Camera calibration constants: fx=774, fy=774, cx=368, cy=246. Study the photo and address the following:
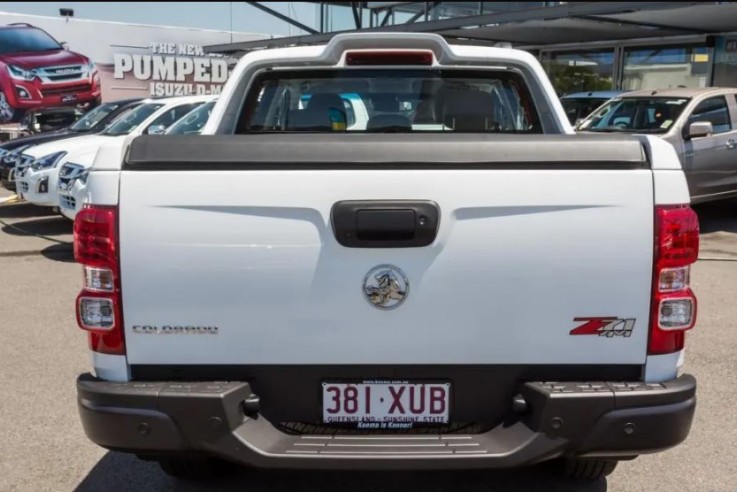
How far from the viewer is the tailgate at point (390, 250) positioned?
2.47 metres

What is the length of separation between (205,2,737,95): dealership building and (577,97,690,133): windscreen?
1589 mm

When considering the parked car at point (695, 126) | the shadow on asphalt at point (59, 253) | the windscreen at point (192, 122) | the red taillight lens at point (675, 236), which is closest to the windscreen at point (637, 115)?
the parked car at point (695, 126)

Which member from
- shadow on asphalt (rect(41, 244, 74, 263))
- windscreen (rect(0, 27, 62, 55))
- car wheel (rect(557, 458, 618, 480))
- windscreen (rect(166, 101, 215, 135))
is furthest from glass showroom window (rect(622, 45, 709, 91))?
windscreen (rect(0, 27, 62, 55))

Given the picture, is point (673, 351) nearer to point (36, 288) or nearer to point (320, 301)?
point (320, 301)

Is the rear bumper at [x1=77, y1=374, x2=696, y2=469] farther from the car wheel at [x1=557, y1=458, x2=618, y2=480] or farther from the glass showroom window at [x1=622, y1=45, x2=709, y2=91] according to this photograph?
the glass showroom window at [x1=622, y1=45, x2=709, y2=91]

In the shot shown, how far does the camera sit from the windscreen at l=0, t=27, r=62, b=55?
23859mm

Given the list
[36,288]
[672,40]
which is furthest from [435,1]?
[36,288]

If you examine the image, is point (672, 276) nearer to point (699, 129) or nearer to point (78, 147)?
point (699, 129)

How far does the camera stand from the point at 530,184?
247 centimetres

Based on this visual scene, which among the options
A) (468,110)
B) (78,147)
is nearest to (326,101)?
(468,110)

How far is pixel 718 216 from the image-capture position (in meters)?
11.9

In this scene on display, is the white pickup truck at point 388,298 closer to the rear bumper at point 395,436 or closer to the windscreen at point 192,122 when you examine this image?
the rear bumper at point 395,436

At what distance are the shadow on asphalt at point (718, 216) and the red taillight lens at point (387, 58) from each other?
7578 mm

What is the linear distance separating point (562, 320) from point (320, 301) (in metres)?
0.79
